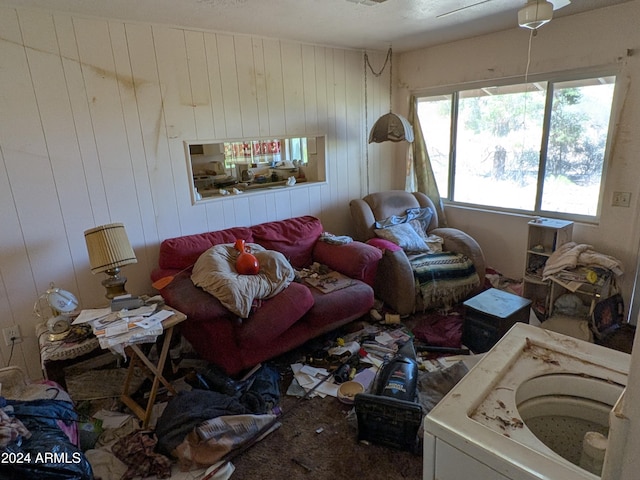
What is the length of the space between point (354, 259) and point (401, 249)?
1.65 ft

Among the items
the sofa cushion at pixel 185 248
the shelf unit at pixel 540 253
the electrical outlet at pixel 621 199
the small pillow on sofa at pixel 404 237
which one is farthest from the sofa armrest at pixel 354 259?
the electrical outlet at pixel 621 199

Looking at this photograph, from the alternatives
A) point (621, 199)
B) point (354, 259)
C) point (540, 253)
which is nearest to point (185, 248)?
point (354, 259)

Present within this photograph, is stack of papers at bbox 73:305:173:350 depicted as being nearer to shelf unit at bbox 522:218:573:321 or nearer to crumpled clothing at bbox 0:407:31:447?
crumpled clothing at bbox 0:407:31:447

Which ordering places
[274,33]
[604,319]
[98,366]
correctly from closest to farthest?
[98,366], [604,319], [274,33]

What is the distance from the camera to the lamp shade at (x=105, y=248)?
225 cm

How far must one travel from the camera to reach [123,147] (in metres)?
2.60

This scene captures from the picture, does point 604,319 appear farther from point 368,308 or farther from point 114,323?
point 114,323

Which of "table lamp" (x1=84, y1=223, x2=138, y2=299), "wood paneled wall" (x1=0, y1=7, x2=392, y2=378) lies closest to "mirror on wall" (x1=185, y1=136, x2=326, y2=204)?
"wood paneled wall" (x1=0, y1=7, x2=392, y2=378)

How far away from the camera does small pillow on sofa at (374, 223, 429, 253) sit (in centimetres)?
336

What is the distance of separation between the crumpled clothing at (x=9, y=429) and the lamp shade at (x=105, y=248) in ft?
2.93

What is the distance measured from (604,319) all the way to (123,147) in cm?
358

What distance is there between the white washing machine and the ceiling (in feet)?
6.90

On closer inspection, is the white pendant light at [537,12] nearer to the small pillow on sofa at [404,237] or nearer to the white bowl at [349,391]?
the small pillow on sofa at [404,237]

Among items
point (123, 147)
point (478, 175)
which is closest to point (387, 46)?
point (478, 175)
